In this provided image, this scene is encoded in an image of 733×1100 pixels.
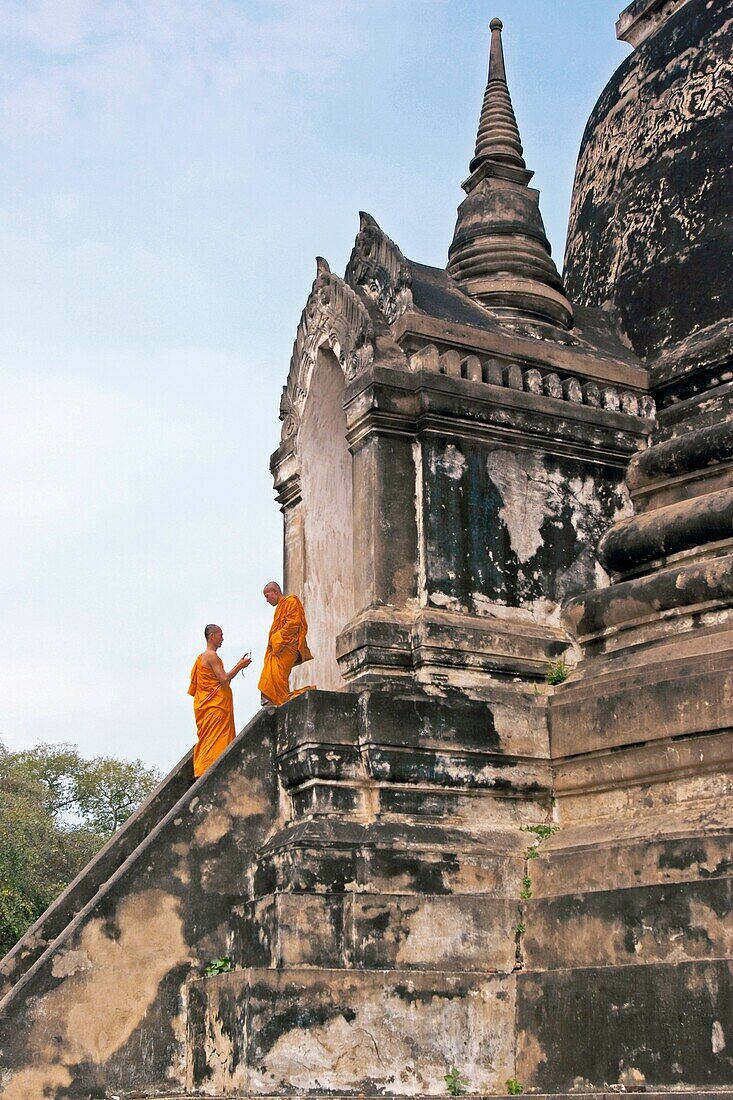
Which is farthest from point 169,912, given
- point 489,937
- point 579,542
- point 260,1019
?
point 579,542

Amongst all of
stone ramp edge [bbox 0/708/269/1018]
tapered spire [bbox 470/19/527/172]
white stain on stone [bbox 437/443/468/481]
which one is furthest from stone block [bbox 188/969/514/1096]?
tapered spire [bbox 470/19/527/172]

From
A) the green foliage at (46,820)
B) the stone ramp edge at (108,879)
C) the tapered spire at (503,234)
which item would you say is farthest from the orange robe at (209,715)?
the green foliage at (46,820)

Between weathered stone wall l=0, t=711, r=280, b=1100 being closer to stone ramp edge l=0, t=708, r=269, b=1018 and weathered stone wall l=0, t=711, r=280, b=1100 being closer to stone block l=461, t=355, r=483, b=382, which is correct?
stone ramp edge l=0, t=708, r=269, b=1018

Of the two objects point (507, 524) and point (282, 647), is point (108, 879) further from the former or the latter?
point (507, 524)

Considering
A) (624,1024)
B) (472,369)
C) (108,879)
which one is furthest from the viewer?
(472,369)

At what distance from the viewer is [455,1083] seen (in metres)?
6.79

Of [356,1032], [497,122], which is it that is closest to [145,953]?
[356,1032]

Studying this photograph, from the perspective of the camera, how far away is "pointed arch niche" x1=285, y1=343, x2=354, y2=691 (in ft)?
32.0

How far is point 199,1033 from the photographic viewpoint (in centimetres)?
723

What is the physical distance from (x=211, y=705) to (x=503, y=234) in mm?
4217

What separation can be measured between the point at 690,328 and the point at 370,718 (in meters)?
4.01

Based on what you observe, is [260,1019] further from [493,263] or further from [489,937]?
[493,263]

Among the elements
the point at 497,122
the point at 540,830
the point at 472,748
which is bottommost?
the point at 540,830

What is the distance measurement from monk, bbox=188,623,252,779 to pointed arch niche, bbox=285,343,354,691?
761 millimetres
